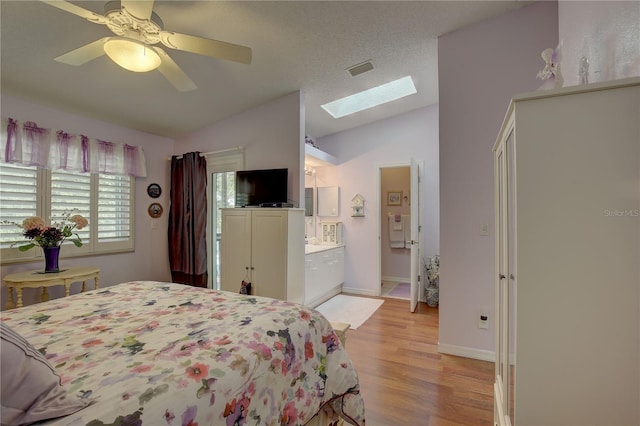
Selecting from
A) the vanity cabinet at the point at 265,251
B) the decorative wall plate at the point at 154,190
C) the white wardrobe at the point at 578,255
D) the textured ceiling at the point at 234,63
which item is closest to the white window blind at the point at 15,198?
the textured ceiling at the point at 234,63

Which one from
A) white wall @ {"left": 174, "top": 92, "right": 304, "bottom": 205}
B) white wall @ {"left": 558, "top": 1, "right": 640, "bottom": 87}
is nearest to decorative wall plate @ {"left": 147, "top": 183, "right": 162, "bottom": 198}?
white wall @ {"left": 174, "top": 92, "right": 304, "bottom": 205}

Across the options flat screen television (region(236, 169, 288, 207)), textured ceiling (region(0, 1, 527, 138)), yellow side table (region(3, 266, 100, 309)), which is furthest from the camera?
flat screen television (region(236, 169, 288, 207))

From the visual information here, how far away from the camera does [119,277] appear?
3.55 metres

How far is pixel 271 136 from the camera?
11.4ft

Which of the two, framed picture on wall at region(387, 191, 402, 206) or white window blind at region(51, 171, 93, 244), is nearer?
white window blind at region(51, 171, 93, 244)

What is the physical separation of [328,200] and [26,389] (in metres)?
4.37

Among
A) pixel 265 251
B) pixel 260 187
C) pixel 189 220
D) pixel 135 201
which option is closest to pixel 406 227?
pixel 260 187

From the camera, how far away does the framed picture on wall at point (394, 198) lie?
18.3 feet

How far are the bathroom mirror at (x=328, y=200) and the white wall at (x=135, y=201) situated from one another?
2407mm

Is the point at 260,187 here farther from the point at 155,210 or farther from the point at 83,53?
the point at 83,53

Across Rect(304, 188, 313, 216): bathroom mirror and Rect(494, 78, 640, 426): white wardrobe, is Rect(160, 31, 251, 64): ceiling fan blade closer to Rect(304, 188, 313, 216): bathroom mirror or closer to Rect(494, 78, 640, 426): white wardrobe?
Rect(494, 78, 640, 426): white wardrobe

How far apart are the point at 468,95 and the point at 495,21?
0.65 metres

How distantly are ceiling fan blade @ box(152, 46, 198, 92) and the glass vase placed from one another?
208 cm

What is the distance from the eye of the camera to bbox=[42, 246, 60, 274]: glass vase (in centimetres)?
266
